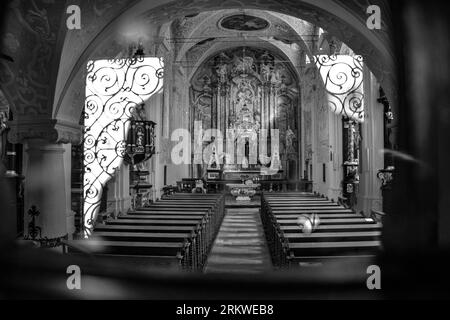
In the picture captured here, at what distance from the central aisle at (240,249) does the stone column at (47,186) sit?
283 cm

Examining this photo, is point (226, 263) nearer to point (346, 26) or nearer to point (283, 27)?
point (346, 26)

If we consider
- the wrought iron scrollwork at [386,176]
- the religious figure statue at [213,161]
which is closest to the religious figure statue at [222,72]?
the religious figure statue at [213,161]

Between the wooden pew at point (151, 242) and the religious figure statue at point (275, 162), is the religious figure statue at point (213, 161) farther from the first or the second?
the wooden pew at point (151, 242)

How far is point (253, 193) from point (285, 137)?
521cm

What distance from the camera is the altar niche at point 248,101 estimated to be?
19844 millimetres

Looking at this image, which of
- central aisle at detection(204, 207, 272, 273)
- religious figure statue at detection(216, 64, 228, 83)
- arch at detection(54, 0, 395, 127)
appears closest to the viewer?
arch at detection(54, 0, 395, 127)

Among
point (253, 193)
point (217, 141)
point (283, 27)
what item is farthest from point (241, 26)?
point (253, 193)

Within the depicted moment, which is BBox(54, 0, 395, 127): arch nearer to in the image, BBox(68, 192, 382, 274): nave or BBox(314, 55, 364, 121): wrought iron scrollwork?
BBox(314, 55, 364, 121): wrought iron scrollwork

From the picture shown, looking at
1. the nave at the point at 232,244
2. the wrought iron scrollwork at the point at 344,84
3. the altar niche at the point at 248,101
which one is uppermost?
the altar niche at the point at 248,101

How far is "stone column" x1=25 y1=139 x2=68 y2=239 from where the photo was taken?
3.06 metres

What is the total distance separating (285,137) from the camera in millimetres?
19922

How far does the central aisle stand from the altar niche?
9163mm

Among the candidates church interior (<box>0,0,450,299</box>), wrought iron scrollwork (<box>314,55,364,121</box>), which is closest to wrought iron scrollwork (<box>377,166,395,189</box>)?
church interior (<box>0,0,450,299</box>)

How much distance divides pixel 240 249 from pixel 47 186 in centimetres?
474
